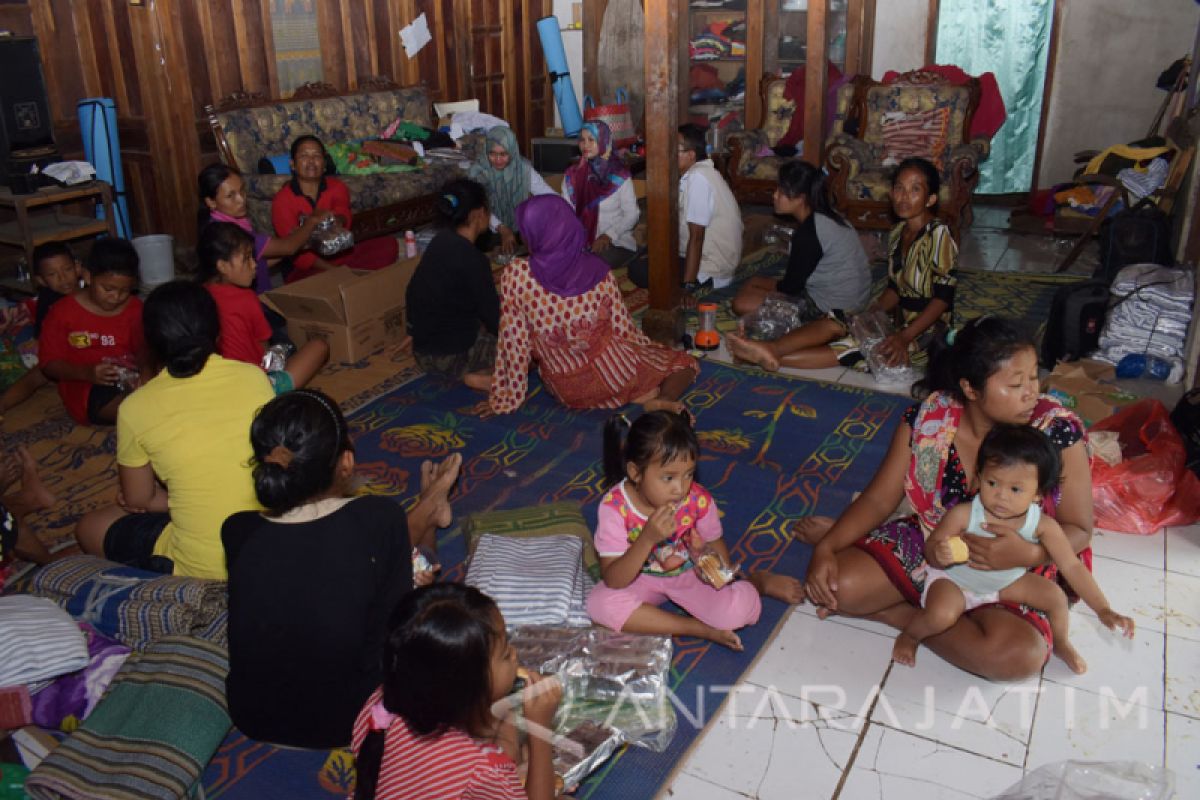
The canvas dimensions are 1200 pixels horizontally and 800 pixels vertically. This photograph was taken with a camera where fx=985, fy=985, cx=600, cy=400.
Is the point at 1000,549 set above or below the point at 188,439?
below

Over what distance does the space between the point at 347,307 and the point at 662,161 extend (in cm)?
172

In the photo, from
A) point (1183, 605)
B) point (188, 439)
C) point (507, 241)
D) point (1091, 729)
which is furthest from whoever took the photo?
point (507, 241)

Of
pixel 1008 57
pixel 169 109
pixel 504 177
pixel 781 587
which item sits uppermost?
pixel 1008 57

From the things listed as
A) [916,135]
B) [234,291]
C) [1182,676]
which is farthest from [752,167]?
[1182,676]

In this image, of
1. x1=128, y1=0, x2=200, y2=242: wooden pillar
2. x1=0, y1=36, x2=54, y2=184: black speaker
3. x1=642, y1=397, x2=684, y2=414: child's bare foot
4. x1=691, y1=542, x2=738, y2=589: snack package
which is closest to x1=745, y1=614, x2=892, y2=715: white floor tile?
x1=691, y1=542, x2=738, y2=589: snack package

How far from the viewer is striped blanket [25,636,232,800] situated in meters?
2.08

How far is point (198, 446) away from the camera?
2.65m

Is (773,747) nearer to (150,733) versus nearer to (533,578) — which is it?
(533,578)

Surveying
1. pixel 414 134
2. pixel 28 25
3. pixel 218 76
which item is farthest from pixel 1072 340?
pixel 28 25

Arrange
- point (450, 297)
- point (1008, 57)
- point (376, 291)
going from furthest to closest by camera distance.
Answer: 1. point (1008, 57)
2. point (376, 291)
3. point (450, 297)

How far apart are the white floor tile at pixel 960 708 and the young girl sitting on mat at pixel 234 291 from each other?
2515mm

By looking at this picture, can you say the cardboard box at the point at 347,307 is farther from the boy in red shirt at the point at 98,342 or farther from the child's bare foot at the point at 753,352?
the child's bare foot at the point at 753,352

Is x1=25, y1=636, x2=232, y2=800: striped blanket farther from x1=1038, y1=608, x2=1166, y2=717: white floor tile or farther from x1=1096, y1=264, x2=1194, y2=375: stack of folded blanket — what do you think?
x1=1096, y1=264, x2=1194, y2=375: stack of folded blanket

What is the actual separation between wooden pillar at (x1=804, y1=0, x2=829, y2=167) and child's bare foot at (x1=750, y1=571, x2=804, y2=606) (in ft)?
14.6
